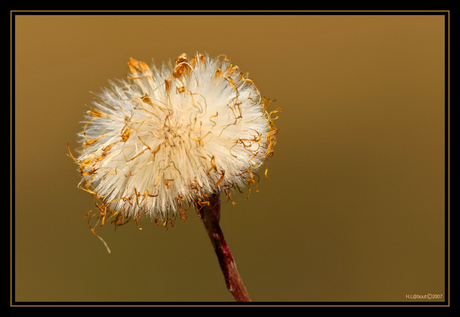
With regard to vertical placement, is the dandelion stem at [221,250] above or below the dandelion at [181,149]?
below

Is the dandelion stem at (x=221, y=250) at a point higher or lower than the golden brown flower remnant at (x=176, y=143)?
lower

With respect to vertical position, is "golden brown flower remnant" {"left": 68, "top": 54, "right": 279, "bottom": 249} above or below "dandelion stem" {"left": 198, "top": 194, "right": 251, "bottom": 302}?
above

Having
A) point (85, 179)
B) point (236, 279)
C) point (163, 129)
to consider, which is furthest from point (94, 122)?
point (236, 279)

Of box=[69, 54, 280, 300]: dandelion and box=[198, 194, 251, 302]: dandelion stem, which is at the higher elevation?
box=[69, 54, 280, 300]: dandelion

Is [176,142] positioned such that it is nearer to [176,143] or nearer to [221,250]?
[176,143]

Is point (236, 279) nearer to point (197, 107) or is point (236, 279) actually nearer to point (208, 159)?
point (208, 159)
